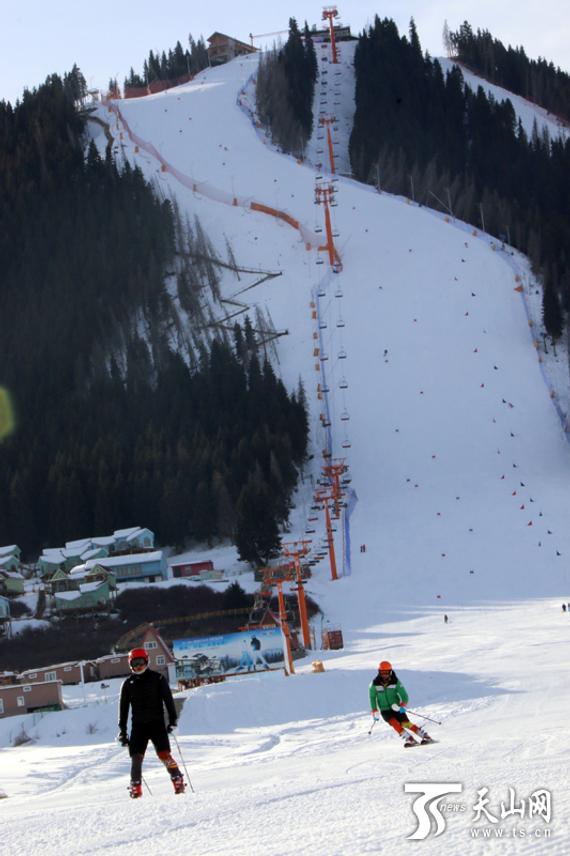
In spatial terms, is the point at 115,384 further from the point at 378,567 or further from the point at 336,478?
the point at 378,567

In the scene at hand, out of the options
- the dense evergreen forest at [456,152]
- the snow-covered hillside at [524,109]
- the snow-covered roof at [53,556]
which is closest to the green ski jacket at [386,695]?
the snow-covered roof at [53,556]

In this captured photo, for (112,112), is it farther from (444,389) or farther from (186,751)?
(186,751)

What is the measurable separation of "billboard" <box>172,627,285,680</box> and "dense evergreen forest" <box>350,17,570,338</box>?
35.1 metres

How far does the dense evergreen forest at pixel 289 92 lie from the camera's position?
306 ft

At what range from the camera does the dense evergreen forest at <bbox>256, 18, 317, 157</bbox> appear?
93375 mm

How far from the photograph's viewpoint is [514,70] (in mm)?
115000

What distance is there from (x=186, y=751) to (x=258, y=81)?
8797cm

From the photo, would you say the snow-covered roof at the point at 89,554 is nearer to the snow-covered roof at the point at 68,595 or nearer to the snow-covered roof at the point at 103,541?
Result: the snow-covered roof at the point at 103,541

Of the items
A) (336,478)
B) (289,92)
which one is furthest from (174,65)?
(336,478)

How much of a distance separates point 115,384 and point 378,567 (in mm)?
24518

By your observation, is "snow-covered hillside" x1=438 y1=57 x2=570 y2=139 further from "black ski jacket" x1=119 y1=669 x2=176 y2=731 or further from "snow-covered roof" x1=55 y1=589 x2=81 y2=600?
"black ski jacket" x1=119 y1=669 x2=176 y2=731

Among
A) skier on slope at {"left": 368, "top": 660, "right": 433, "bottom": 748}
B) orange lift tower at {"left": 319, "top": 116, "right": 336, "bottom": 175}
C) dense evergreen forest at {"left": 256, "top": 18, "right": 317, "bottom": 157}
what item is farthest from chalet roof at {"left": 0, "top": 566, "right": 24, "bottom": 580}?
dense evergreen forest at {"left": 256, "top": 18, "right": 317, "bottom": 157}

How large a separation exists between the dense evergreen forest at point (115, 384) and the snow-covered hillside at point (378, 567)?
2595 millimetres

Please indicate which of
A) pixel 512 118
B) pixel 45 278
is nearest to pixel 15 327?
pixel 45 278
